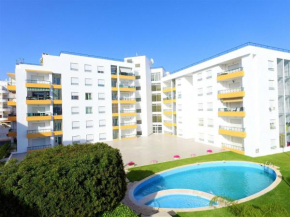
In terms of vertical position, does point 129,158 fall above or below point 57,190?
below

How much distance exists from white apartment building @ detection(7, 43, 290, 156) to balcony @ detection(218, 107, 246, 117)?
125mm

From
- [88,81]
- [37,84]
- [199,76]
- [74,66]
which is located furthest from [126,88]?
[37,84]

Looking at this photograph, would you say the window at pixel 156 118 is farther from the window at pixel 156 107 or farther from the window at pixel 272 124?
the window at pixel 272 124

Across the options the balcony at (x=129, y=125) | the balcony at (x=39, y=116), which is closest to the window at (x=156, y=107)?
the balcony at (x=129, y=125)

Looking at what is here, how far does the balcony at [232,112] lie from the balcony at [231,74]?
4437mm

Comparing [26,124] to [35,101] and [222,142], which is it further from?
[222,142]

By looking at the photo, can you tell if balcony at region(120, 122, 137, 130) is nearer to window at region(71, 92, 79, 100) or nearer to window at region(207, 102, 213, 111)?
window at region(71, 92, 79, 100)

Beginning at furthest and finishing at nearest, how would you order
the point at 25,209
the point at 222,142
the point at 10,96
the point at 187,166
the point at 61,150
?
the point at 10,96 < the point at 222,142 < the point at 187,166 < the point at 61,150 < the point at 25,209

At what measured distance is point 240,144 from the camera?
24.3m

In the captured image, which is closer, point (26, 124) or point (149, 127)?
point (26, 124)

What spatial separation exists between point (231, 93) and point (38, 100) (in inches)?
1151

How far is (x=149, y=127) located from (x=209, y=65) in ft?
Answer: 67.8

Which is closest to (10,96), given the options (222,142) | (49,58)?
(49,58)

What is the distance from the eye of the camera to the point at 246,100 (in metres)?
22.1
